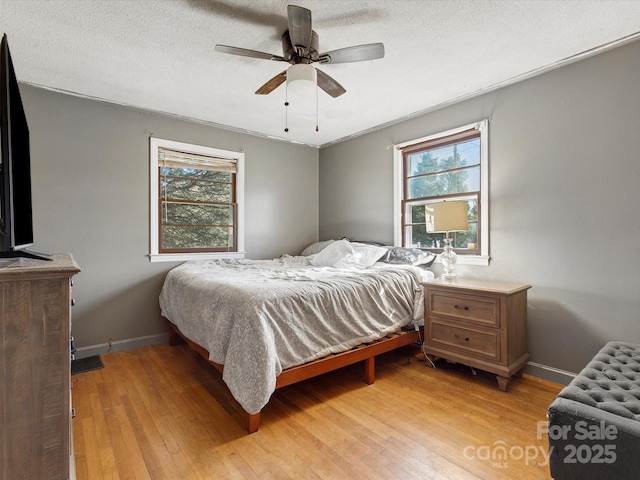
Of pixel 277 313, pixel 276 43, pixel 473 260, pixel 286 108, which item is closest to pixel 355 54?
pixel 276 43

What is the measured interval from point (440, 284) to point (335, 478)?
5.47 ft

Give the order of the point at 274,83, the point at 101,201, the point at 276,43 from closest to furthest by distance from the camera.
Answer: the point at 276,43, the point at 274,83, the point at 101,201

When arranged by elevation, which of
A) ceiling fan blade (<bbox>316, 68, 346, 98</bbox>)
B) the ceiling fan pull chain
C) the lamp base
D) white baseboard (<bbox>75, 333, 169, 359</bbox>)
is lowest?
white baseboard (<bbox>75, 333, 169, 359</bbox>)

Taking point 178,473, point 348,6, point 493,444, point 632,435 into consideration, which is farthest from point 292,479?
point 348,6

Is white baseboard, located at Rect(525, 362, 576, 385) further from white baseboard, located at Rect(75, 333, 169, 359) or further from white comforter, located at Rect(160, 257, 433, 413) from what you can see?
white baseboard, located at Rect(75, 333, 169, 359)

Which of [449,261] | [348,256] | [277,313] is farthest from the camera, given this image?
[348,256]

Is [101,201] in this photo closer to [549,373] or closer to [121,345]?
[121,345]

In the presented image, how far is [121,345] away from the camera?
3129 millimetres

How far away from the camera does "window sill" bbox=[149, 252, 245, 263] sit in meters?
3.36

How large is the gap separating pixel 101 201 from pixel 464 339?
11.5 ft

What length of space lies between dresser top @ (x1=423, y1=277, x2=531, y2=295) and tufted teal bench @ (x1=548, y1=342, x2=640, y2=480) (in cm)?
97

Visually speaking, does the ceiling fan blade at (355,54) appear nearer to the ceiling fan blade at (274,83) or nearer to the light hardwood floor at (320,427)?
the ceiling fan blade at (274,83)

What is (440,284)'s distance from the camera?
263 cm

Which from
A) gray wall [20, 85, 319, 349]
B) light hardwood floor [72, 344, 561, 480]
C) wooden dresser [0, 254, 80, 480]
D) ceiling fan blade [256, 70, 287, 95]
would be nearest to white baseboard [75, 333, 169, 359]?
gray wall [20, 85, 319, 349]
